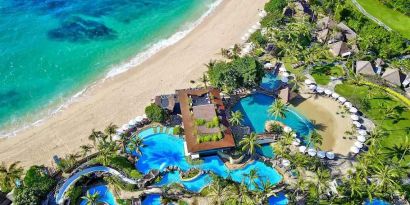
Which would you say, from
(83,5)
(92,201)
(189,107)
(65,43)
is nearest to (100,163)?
(92,201)

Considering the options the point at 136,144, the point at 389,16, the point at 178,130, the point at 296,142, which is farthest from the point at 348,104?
the point at 136,144

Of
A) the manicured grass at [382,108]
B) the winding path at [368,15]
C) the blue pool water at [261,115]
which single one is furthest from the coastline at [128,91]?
the manicured grass at [382,108]

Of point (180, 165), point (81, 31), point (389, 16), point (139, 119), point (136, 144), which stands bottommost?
point (180, 165)

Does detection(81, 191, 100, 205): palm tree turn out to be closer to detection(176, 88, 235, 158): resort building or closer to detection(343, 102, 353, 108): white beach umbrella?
detection(176, 88, 235, 158): resort building

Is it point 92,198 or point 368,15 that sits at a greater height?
point 368,15

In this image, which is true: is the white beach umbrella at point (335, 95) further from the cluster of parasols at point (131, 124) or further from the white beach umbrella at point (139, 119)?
the white beach umbrella at point (139, 119)

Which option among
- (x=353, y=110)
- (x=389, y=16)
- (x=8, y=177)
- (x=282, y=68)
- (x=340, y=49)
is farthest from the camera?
(x=389, y=16)

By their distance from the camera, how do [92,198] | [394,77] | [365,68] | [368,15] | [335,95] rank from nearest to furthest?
[92,198] < [335,95] < [394,77] < [365,68] < [368,15]

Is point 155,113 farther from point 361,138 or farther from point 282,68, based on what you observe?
point 361,138

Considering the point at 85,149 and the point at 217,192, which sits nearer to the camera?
the point at 217,192
